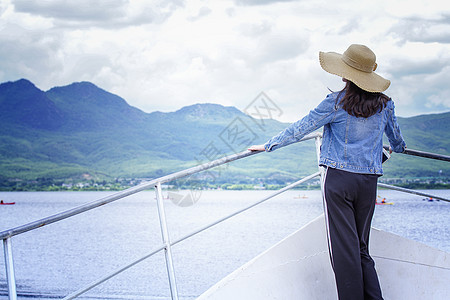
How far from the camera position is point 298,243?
92.0 inches

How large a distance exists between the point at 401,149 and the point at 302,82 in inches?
4326

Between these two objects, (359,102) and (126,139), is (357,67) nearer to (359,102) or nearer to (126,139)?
(359,102)

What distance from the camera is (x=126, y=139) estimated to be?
103m

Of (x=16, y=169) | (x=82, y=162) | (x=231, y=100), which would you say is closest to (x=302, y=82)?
(x=231, y=100)

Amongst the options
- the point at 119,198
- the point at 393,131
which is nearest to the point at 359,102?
the point at 393,131

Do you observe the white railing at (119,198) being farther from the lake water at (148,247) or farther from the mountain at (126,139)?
the mountain at (126,139)

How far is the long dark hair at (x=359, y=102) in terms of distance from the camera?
1807 millimetres

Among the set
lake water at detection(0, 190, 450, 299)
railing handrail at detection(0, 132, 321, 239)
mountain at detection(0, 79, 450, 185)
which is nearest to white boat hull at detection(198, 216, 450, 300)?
railing handrail at detection(0, 132, 321, 239)

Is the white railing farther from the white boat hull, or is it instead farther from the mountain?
the mountain

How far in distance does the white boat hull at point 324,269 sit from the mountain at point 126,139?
64652 millimetres

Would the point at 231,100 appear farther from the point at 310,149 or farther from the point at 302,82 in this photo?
the point at 310,149

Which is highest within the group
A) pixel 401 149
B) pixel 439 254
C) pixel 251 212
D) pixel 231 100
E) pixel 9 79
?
pixel 9 79

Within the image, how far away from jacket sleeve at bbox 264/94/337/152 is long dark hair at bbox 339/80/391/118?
0.17 ft

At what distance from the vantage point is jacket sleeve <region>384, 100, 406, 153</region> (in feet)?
6.26
